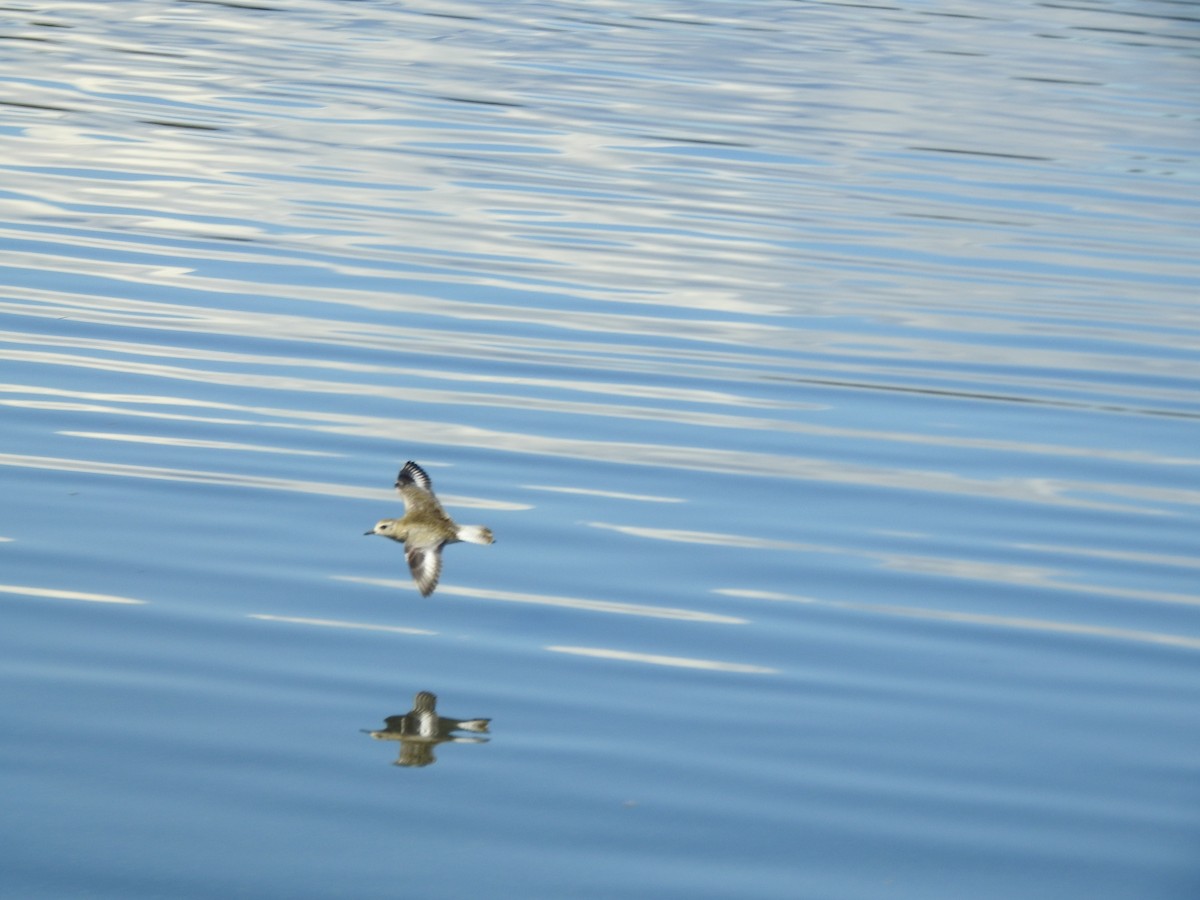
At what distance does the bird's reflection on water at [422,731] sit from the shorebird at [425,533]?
570 millimetres

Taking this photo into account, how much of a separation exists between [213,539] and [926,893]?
143 inches

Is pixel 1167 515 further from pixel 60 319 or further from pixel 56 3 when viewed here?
pixel 56 3

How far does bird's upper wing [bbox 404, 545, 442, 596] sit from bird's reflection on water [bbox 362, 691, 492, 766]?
1.78ft

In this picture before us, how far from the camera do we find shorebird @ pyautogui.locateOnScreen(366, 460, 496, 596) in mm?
7219

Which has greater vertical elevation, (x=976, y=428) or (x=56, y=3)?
(x=56, y=3)

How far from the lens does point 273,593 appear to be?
7.67m

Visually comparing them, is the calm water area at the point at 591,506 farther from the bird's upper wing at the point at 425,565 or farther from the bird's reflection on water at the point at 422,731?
the bird's upper wing at the point at 425,565

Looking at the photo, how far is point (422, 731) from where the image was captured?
6.56 meters

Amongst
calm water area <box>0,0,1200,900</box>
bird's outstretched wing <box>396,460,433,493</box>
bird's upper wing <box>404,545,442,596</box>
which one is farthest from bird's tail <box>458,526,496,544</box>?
bird's outstretched wing <box>396,460,433,493</box>

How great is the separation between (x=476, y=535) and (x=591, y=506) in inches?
67.1

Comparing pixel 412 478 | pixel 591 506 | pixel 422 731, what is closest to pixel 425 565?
pixel 412 478

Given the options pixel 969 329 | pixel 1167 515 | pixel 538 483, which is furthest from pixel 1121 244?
pixel 538 483

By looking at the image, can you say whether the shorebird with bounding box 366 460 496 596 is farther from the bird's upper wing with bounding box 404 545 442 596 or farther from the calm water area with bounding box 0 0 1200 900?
the calm water area with bounding box 0 0 1200 900

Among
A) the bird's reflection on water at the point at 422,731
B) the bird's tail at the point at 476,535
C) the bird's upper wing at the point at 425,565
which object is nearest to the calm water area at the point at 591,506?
the bird's reflection on water at the point at 422,731
